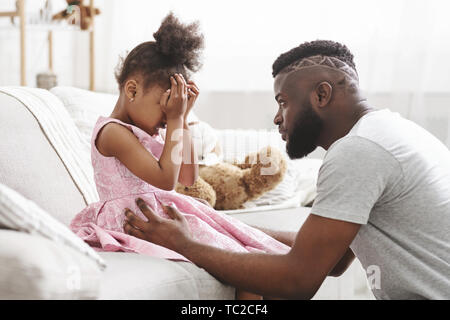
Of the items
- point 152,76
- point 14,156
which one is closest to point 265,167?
point 152,76

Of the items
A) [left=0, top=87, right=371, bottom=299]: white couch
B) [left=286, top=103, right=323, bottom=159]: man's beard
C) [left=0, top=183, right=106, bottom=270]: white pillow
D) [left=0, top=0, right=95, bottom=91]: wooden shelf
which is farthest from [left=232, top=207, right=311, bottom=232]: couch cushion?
[left=0, top=0, right=95, bottom=91]: wooden shelf

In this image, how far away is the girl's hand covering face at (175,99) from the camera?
1.09 metres

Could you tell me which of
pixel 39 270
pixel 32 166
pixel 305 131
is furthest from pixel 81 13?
pixel 39 270

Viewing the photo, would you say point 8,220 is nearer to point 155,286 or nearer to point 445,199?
point 155,286

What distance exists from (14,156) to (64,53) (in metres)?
2.15

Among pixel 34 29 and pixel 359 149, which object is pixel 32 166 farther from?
pixel 34 29

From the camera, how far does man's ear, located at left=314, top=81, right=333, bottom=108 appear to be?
102 cm

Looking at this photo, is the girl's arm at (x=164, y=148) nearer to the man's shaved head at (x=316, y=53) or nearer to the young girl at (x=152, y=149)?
the young girl at (x=152, y=149)

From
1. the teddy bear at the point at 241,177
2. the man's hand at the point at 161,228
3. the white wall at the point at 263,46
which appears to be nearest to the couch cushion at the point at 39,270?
the man's hand at the point at 161,228

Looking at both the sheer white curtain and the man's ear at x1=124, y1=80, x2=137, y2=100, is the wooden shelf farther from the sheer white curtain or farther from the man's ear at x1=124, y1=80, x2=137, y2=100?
Result: the man's ear at x1=124, y1=80, x2=137, y2=100

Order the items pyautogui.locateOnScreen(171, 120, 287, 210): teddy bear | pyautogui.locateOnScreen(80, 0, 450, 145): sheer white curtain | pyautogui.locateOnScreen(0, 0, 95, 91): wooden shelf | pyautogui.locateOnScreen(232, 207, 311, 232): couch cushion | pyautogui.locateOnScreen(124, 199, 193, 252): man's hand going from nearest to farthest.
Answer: pyautogui.locateOnScreen(124, 199, 193, 252): man's hand, pyautogui.locateOnScreen(232, 207, 311, 232): couch cushion, pyautogui.locateOnScreen(171, 120, 287, 210): teddy bear, pyautogui.locateOnScreen(80, 0, 450, 145): sheer white curtain, pyautogui.locateOnScreen(0, 0, 95, 91): wooden shelf

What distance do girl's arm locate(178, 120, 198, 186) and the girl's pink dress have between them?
6cm
